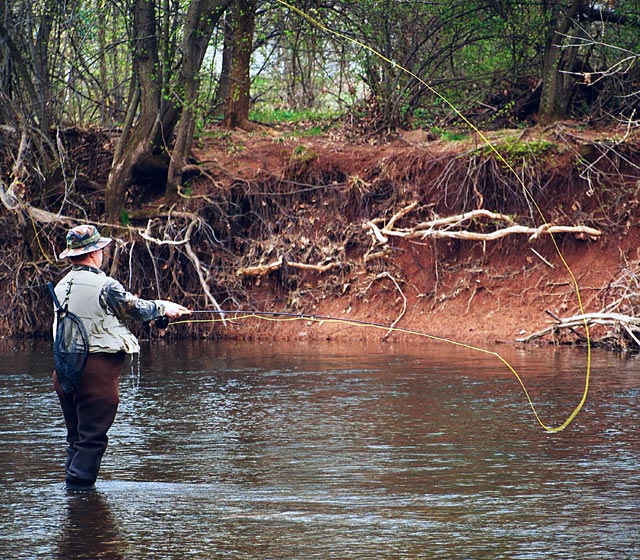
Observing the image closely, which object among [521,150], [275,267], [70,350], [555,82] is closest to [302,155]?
[275,267]

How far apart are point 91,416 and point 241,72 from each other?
1273 cm

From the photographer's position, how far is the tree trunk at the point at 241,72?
17172mm

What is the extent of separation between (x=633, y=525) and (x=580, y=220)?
1085 cm

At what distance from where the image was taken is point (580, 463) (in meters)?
6.95

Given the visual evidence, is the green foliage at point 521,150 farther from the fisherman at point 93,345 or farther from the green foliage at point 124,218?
the fisherman at point 93,345

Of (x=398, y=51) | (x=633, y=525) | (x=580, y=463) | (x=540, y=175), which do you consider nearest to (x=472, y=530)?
(x=633, y=525)

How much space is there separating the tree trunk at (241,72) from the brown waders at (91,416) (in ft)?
36.0

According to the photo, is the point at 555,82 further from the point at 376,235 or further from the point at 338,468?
the point at 338,468

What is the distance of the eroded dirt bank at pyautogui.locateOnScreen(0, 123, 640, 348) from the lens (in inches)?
612

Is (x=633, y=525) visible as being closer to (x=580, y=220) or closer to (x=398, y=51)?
(x=580, y=220)

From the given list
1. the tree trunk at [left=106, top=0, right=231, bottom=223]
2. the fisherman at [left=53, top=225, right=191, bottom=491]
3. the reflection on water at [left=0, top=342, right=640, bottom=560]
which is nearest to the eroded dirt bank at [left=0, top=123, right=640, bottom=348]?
the tree trunk at [left=106, top=0, right=231, bottom=223]

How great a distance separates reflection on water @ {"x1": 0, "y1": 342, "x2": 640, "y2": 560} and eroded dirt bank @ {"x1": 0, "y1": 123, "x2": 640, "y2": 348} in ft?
12.5

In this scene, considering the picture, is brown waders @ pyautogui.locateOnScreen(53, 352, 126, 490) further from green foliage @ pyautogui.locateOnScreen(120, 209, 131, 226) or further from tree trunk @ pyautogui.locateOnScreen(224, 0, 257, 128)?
tree trunk @ pyautogui.locateOnScreen(224, 0, 257, 128)

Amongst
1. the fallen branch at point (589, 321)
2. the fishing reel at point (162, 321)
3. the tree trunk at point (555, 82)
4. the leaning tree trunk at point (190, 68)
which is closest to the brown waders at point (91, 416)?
the fishing reel at point (162, 321)
